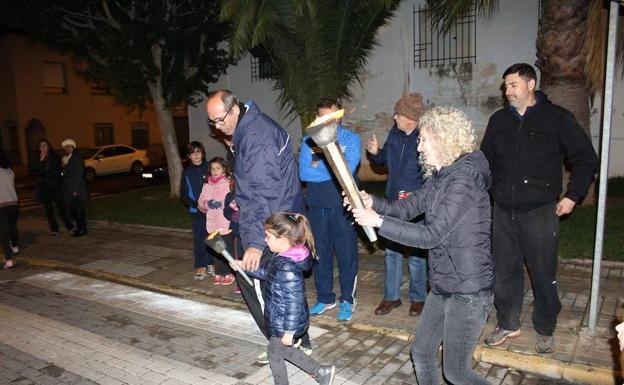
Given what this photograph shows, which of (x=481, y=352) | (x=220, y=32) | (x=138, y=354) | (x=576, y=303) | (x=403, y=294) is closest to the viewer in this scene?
(x=481, y=352)

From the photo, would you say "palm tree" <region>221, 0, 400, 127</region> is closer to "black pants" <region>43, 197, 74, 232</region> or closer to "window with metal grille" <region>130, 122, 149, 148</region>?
"black pants" <region>43, 197, 74, 232</region>

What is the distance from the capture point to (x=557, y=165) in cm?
403

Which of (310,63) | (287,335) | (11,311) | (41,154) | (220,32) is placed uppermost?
(220,32)

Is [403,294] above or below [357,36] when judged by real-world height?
below

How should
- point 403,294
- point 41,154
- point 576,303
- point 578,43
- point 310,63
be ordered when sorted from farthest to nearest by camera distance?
point 41,154 < point 310,63 < point 578,43 < point 403,294 < point 576,303

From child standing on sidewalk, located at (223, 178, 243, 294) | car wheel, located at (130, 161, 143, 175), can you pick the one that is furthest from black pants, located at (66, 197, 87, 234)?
car wheel, located at (130, 161, 143, 175)

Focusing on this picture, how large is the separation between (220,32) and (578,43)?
29.3 ft

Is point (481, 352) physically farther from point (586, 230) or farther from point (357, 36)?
point (357, 36)

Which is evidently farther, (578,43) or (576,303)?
(578,43)

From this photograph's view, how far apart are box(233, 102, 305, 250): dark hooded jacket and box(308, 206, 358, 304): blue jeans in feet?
4.03

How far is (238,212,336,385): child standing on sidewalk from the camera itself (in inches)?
142

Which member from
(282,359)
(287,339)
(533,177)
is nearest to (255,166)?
(287,339)

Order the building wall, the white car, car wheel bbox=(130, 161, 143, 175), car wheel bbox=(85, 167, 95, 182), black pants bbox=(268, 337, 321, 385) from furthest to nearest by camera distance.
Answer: the building wall, car wheel bbox=(130, 161, 143, 175), the white car, car wheel bbox=(85, 167, 95, 182), black pants bbox=(268, 337, 321, 385)

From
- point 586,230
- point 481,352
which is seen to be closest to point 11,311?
point 481,352
